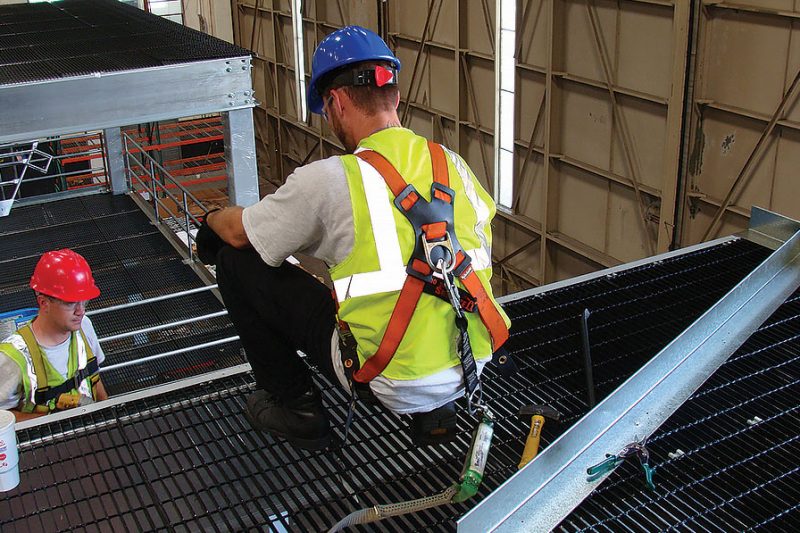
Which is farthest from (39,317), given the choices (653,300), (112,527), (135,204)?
(135,204)

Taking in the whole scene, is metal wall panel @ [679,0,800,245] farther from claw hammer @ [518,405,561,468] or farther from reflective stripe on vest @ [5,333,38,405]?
reflective stripe on vest @ [5,333,38,405]

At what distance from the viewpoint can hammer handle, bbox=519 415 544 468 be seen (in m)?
3.43

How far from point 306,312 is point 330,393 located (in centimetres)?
83

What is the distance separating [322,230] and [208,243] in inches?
29.1

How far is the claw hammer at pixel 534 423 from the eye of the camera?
3445mm

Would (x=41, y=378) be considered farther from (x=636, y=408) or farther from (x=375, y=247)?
(x=636, y=408)

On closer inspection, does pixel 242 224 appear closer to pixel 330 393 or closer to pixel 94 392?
pixel 330 393

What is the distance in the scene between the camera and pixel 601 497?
3.18 m

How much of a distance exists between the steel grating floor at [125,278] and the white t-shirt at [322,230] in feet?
16.2

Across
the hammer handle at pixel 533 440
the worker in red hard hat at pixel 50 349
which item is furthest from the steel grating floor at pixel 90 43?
the hammer handle at pixel 533 440

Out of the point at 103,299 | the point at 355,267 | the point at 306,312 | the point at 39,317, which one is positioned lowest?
the point at 103,299

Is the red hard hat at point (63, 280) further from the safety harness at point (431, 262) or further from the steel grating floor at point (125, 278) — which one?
the safety harness at point (431, 262)

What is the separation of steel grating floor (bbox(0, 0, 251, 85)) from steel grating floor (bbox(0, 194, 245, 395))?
7.98ft

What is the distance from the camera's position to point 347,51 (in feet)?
10.6
